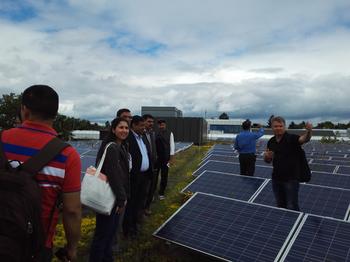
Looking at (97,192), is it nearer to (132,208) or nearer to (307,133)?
(132,208)

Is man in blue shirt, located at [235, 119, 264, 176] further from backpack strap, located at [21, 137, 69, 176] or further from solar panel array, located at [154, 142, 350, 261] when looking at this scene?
backpack strap, located at [21, 137, 69, 176]

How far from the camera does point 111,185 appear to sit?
3.97 meters

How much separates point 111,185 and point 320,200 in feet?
13.6

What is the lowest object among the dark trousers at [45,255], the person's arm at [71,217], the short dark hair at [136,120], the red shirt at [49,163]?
the dark trousers at [45,255]

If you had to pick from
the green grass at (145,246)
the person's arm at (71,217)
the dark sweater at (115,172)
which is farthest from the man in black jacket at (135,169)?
the person's arm at (71,217)

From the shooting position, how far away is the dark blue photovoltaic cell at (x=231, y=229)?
162 inches

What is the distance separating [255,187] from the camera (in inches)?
270

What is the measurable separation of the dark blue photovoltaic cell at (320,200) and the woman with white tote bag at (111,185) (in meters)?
3.24

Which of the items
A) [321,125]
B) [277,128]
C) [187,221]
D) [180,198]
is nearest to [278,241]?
[187,221]

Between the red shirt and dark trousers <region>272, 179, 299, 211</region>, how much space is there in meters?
3.79

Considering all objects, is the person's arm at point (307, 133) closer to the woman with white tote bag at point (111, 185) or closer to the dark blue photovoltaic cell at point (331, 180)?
the woman with white tote bag at point (111, 185)

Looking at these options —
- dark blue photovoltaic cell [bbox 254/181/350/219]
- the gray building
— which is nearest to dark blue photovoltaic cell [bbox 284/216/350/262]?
dark blue photovoltaic cell [bbox 254/181/350/219]

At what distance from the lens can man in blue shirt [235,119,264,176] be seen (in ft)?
26.6

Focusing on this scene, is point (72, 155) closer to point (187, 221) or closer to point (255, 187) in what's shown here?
point (187, 221)
